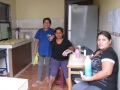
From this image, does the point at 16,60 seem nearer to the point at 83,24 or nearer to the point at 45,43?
the point at 45,43

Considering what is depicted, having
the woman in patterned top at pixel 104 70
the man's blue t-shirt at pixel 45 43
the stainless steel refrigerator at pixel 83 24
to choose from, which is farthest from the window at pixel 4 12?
the woman in patterned top at pixel 104 70

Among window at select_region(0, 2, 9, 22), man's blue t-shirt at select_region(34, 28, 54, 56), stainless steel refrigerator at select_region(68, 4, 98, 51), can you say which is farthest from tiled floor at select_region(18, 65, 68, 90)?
window at select_region(0, 2, 9, 22)

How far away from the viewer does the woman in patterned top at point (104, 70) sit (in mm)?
1454

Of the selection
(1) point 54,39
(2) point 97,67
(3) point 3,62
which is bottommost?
(3) point 3,62

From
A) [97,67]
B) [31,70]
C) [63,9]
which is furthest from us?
[63,9]

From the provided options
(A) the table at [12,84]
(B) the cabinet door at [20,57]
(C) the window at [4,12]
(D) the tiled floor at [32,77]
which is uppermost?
(C) the window at [4,12]

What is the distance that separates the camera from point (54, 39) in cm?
285

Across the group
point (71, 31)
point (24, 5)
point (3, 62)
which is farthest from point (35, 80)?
point (24, 5)

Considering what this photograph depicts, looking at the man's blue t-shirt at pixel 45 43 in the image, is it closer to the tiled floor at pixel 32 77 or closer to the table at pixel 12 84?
the tiled floor at pixel 32 77

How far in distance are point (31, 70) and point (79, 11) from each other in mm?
2023

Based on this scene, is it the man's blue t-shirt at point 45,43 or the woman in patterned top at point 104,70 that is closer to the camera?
the woman in patterned top at point 104,70

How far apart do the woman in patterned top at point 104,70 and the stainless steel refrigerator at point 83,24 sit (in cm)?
137

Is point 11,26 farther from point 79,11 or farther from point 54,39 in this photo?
point 79,11

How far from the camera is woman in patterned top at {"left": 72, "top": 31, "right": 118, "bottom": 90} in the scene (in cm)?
145
